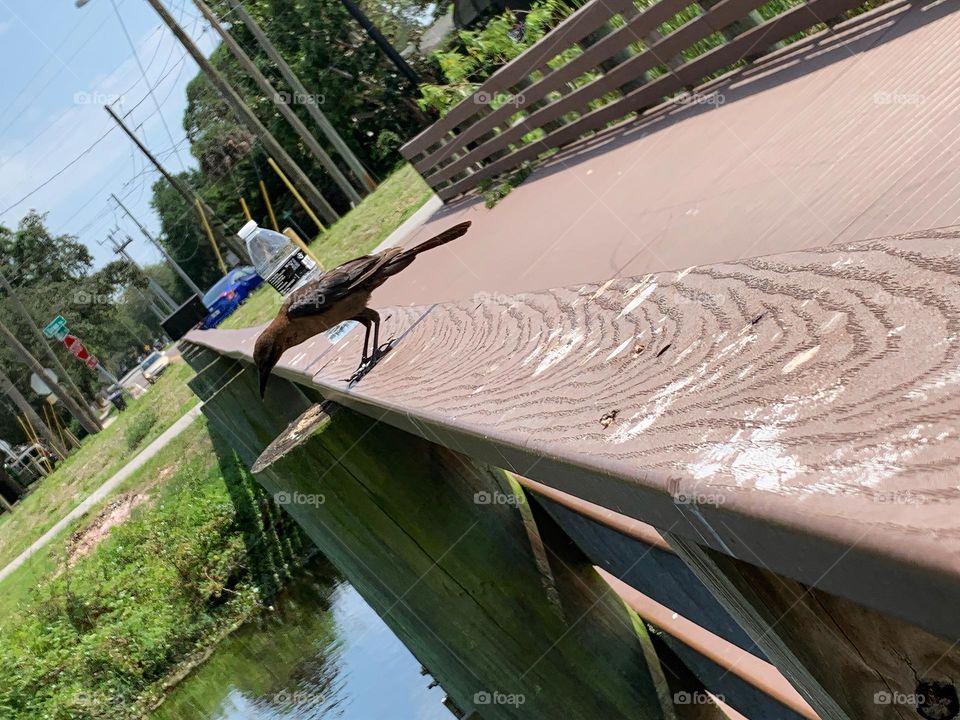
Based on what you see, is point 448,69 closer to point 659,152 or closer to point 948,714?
point 659,152

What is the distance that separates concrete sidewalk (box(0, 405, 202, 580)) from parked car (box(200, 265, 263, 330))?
16281 mm

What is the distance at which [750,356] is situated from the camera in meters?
1.22

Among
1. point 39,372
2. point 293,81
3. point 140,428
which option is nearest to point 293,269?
point 140,428

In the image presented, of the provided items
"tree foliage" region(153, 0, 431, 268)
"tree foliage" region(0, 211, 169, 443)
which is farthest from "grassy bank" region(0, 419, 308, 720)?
"tree foliage" region(0, 211, 169, 443)

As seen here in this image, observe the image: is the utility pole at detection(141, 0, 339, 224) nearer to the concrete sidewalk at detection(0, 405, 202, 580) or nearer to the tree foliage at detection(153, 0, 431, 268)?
the tree foliage at detection(153, 0, 431, 268)

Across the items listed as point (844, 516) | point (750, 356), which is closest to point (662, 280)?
point (750, 356)

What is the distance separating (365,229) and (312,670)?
42.9 feet

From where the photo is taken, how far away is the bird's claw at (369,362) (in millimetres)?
3375

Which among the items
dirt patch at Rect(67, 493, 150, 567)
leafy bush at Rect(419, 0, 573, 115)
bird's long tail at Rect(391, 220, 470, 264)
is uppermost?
leafy bush at Rect(419, 0, 573, 115)

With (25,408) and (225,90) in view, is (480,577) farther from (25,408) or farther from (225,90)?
(25,408)

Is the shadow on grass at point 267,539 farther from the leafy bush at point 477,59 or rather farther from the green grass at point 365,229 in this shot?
the leafy bush at point 477,59

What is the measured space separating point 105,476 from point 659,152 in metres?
18.4

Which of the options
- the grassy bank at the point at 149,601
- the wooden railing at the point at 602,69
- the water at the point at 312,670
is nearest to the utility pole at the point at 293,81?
the grassy bank at the point at 149,601

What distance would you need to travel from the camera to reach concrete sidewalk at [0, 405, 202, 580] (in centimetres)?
1962
